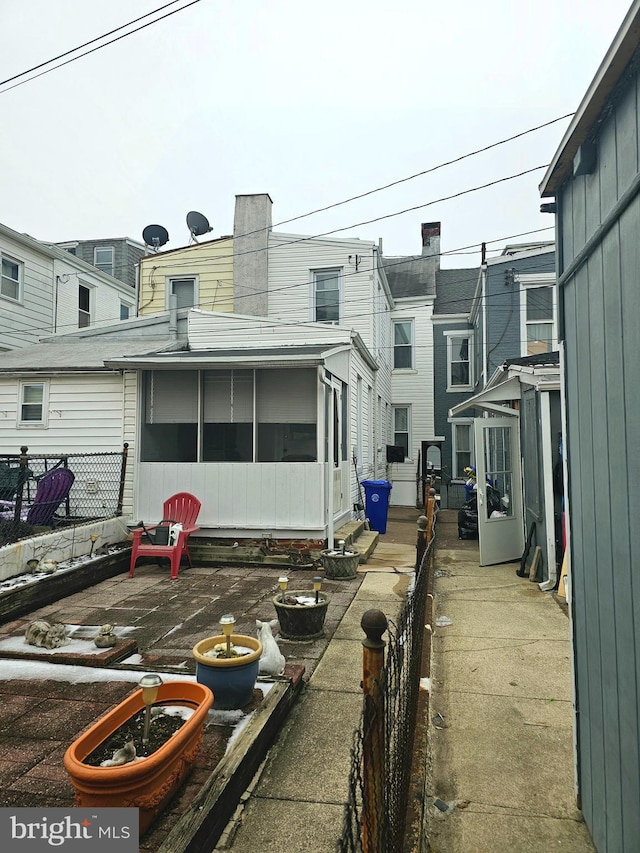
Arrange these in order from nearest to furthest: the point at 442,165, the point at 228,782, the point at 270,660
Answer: the point at 228,782 < the point at 270,660 < the point at 442,165

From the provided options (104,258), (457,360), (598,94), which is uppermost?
(104,258)

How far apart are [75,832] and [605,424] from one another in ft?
8.88

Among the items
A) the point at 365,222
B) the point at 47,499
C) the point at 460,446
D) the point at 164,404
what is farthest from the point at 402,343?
the point at 47,499

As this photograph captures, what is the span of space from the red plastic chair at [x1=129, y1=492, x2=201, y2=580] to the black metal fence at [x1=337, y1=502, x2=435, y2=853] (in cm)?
464

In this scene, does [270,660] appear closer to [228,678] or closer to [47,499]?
[228,678]

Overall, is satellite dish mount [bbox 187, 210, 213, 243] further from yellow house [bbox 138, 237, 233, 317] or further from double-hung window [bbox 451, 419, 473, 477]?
double-hung window [bbox 451, 419, 473, 477]

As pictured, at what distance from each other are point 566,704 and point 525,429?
522cm

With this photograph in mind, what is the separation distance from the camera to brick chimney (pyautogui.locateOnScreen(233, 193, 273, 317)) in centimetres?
1328

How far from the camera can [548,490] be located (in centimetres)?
672

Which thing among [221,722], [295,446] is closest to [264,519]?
[295,446]

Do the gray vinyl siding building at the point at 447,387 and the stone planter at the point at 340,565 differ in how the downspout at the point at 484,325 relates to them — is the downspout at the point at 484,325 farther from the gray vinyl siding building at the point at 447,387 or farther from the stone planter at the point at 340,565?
the stone planter at the point at 340,565

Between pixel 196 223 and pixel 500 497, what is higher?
pixel 196 223

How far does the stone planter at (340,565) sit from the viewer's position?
704 cm

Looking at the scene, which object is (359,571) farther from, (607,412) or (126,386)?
(607,412)
